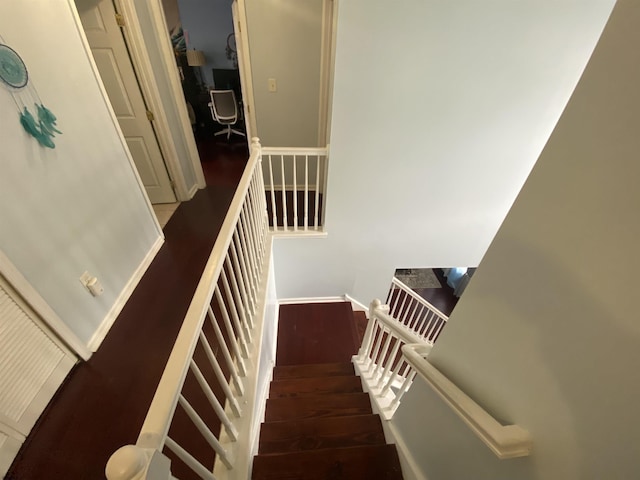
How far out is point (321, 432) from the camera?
1.44 meters

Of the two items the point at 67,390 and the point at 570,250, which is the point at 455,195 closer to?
the point at 570,250

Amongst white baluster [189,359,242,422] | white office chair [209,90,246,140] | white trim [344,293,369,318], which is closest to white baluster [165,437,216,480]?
white baluster [189,359,242,422]

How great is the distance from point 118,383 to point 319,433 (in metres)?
1.24

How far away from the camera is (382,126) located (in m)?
2.04

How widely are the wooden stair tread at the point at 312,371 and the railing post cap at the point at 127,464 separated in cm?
180

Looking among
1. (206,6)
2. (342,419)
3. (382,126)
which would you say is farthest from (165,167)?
(206,6)

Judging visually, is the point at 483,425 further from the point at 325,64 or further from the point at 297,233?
the point at 325,64

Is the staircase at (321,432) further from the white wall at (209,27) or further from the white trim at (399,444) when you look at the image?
the white wall at (209,27)

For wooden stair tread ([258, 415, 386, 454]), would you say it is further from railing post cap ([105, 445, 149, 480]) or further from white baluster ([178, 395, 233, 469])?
railing post cap ([105, 445, 149, 480])

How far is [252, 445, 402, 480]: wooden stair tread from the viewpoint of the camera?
117cm

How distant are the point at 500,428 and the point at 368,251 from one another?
88.2 inches

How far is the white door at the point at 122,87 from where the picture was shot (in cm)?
214

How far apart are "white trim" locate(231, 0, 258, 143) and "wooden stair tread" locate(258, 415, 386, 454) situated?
2926mm

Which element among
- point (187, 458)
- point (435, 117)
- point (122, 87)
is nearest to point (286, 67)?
point (122, 87)
